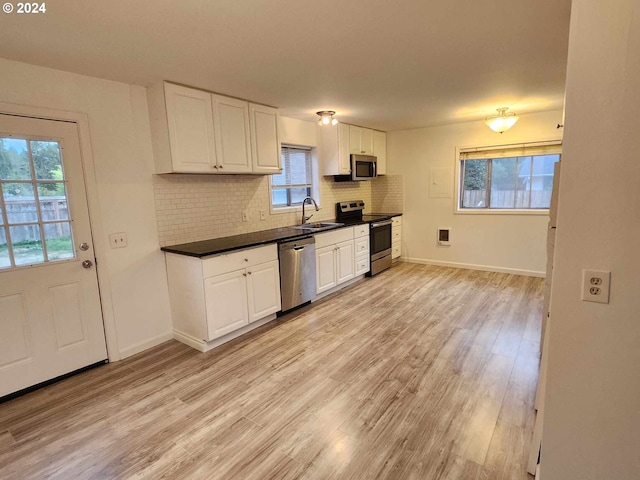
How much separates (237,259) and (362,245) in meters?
2.30

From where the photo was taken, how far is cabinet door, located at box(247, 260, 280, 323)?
10.9ft

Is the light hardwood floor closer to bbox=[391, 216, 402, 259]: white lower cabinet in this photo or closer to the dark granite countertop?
the dark granite countertop

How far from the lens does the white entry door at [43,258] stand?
2348 mm

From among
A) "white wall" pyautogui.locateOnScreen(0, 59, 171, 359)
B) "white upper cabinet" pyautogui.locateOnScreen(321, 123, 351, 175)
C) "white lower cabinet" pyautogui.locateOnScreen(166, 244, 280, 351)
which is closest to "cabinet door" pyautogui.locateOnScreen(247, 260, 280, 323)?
"white lower cabinet" pyautogui.locateOnScreen(166, 244, 280, 351)

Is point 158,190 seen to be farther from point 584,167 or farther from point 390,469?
point 584,167

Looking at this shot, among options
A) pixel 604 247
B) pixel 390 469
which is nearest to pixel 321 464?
pixel 390 469

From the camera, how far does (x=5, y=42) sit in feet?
6.59

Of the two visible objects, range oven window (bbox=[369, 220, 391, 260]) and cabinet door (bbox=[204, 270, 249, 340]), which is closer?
cabinet door (bbox=[204, 270, 249, 340])

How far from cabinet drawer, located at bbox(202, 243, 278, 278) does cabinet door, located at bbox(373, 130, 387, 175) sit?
10.0ft

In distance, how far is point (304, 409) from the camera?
2.17m

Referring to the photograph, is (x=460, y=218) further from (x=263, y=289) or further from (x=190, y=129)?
(x=190, y=129)

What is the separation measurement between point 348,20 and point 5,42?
2.06m

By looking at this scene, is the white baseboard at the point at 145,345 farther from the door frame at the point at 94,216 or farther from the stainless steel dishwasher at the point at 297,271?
the stainless steel dishwasher at the point at 297,271

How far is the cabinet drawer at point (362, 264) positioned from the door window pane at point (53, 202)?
135 inches
